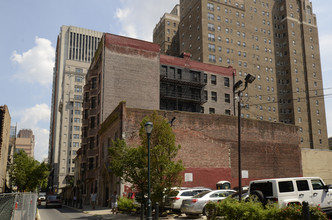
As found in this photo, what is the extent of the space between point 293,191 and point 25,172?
145 ft

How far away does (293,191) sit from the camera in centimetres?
1499

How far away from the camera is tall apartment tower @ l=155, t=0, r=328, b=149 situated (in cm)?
7406

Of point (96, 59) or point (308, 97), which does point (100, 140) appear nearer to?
point (96, 59)

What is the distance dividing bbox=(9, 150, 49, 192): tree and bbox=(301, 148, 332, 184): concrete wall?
38.9 meters

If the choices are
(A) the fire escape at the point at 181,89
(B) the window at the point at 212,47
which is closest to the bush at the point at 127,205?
(A) the fire escape at the point at 181,89

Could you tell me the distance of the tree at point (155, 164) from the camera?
795 inches

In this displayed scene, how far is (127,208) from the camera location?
2405 centimetres

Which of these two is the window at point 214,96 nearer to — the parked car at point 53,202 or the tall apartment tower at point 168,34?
the parked car at point 53,202

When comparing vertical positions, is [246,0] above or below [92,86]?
above

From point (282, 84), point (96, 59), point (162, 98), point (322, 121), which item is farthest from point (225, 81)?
point (322, 121)

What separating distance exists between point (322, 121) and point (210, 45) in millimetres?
35762

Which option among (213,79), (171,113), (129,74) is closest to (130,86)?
(129,74)

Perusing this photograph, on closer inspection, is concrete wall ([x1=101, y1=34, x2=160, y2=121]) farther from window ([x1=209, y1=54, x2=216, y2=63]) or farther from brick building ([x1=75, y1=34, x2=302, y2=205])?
window ([x1=209, y1=54, x2=216, y2=63])

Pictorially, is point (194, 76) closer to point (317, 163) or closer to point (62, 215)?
point (317, 163)
